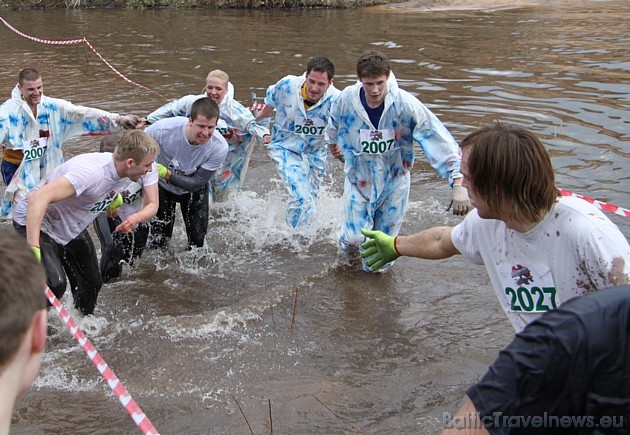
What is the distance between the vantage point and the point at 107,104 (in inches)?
472

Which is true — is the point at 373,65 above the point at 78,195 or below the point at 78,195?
above

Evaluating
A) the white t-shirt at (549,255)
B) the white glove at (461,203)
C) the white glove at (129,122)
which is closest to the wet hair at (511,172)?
the white t-shirt at (549,255)

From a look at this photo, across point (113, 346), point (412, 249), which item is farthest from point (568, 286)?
point (113, 346)

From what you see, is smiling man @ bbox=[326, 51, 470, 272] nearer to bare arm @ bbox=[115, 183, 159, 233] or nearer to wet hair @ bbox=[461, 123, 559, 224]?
bare arm @ bbox=[115, 183, 159, 233]

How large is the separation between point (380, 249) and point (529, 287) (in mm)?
896

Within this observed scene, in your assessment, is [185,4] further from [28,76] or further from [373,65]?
[373,65]

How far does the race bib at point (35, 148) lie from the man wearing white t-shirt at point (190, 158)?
0.97 m

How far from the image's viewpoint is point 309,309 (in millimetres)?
5605

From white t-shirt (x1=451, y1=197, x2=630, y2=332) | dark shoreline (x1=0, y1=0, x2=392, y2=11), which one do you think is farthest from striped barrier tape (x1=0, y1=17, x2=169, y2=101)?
white t-shirt (x1=451, y1=197, x2=630, y2=332)

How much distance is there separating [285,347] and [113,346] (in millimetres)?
1223

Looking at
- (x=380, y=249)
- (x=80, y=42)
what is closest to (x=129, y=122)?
(x=380, y=249)

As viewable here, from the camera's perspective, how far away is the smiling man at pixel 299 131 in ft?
22.7

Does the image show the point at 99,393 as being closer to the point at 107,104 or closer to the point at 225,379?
the point at 225,379

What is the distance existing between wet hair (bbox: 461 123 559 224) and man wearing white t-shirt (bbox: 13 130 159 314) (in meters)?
2.65
